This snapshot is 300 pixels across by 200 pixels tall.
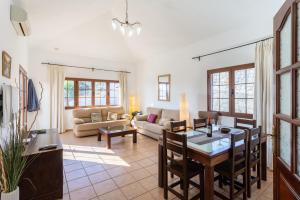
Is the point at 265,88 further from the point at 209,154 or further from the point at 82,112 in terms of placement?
the point at 82,112

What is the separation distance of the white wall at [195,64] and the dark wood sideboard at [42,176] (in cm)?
368

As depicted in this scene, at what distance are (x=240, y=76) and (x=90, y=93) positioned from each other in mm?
5140

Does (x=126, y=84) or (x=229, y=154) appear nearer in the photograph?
(x=229, y=154)

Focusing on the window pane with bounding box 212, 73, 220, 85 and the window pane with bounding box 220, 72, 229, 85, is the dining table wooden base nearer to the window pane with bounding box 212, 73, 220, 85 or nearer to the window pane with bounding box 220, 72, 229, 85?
the window pane with bounding box 220, 72, 229, 85

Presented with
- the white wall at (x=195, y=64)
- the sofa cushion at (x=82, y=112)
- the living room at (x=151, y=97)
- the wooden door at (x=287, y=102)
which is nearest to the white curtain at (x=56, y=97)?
the living room at (x=151, y=97)

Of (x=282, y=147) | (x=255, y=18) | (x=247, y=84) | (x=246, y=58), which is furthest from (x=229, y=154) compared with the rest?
(x=255, y=18)

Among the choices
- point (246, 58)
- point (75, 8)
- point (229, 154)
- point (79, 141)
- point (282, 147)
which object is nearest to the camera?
point (282, 147)

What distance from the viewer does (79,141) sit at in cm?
464

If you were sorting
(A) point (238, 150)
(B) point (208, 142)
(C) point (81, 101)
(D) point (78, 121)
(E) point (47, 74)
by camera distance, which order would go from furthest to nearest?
(C) point (81, 101) → (E) point (47, 74) → (D) point (78, 121) → (B) point (208, 142) → (A) point (238, 150)

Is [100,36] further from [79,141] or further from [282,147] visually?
[282,147]

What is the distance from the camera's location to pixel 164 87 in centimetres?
583

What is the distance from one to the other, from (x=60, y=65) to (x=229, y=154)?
5.73 m

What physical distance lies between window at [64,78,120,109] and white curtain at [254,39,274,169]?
5187 millimetres

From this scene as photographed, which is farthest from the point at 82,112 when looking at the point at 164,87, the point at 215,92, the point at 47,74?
the point at 215,92
